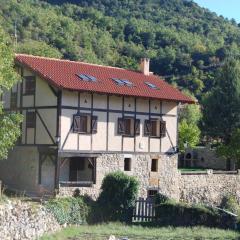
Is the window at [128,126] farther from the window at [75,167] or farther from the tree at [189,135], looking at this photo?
the tree at [189,135]

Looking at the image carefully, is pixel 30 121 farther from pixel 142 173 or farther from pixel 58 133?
pixel 142 173

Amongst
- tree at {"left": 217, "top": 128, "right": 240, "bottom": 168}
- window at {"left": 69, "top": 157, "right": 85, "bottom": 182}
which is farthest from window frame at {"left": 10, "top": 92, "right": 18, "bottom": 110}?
tree at {"left": 217, "top": 128, "right": 240, "bottom": 168}

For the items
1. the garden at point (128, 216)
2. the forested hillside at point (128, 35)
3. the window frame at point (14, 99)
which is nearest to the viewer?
the garden at point (128, 216)

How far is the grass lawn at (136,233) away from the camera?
29.9 metres

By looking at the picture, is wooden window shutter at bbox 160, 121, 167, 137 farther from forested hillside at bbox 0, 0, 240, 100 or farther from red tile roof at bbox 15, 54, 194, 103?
forested hillside at bbox 0, 0, 240, 100

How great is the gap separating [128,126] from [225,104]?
21.2 meters

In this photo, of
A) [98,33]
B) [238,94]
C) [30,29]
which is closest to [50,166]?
[238,94]

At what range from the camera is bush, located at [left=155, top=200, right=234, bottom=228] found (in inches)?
1357

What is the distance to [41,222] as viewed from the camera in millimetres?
29094

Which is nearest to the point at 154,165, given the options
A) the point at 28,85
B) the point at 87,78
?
the point at 87,78

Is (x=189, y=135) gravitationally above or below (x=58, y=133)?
above

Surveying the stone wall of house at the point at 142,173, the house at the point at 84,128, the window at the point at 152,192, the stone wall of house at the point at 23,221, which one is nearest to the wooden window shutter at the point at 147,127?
A: the house at the point at 84,128

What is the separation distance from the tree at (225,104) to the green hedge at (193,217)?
2355cm

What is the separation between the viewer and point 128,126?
3922 centimetres
